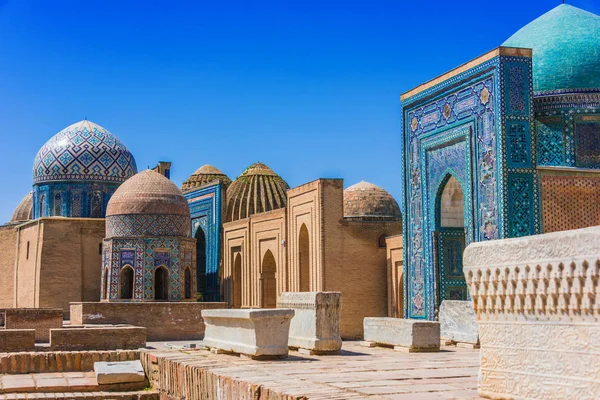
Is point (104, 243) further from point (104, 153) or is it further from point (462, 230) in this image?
point (462, 230)

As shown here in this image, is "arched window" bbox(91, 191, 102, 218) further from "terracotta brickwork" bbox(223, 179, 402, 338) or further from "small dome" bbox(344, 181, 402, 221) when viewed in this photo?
"small dome" bbox(344, 181, 402, 221)

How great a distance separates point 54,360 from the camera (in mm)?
13008

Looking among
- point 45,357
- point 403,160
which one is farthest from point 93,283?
point 45,357

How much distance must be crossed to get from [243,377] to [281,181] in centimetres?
2270

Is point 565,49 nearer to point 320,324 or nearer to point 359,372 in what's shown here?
point 320,324

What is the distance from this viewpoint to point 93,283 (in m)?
28.3

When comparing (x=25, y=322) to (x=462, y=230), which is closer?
(x=462, y=230)

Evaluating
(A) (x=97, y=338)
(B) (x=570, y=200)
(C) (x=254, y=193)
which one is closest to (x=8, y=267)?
(C) (x=254, y=193)

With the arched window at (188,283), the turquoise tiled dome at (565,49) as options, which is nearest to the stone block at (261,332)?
the turquoise tiled dome at (565,49)

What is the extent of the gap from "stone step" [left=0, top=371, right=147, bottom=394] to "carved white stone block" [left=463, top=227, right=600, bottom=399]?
20.5 ft

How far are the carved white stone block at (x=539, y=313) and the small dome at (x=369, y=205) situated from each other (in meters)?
18.9

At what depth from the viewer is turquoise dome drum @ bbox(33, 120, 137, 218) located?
1214 inches

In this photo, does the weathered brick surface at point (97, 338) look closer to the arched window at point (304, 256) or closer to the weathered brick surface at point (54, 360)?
the weathered brick surface at point (54, 360)

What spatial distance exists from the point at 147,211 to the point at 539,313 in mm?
21622
